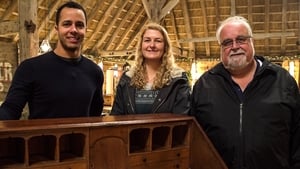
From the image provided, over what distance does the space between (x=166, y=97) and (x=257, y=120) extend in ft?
1.58

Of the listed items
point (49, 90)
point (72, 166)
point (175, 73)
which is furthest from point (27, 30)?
point (72, 166)

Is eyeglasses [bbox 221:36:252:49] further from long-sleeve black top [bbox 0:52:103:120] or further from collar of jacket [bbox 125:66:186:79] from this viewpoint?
long-sleeve black top [bbox 0:52:103:120]

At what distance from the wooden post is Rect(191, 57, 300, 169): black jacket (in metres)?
2.71

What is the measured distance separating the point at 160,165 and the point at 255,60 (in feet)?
2.57

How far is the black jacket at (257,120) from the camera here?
1678mm

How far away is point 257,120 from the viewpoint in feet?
5.53

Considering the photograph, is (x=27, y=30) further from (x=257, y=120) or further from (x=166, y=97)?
(x=257, y=120)

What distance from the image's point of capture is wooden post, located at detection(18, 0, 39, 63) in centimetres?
392

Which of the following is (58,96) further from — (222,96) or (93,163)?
(222,96)

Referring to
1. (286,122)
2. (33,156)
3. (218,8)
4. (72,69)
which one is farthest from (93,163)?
(218,8)

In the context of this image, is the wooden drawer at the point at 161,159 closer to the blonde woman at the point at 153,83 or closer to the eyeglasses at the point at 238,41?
the blonde woman at the point at 153,83

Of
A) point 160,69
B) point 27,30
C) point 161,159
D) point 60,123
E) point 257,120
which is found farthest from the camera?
point 27,30

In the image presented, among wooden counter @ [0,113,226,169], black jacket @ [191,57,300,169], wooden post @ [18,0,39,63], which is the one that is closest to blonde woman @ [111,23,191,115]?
black jacket @ [191,57,300,169]

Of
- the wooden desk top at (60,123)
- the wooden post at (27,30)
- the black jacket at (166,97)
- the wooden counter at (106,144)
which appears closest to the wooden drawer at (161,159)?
the wooden counter at (106,144)
